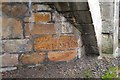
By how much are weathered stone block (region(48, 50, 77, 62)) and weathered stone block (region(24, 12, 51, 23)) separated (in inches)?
17.5

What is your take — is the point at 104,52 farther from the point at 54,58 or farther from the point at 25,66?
the point at 25,66

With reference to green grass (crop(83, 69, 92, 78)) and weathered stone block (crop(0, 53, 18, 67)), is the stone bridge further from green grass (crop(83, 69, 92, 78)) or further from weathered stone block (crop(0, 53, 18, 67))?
green grass (crop(83, 69, 92, 78))

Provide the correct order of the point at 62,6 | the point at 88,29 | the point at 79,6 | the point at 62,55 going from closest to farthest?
the point at 79,6, the point at 62,6, the point at 88,29, the point at 62,55

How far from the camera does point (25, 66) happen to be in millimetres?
3273

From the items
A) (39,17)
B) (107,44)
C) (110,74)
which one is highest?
(39,17)

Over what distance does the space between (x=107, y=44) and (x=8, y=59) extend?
1.32 m

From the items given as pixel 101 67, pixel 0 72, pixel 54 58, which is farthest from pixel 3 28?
pixel 101 67

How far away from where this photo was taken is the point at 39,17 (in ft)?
10.4

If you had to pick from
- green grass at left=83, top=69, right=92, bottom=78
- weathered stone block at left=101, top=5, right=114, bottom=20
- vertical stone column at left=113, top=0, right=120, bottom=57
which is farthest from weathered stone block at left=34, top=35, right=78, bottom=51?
vertical stone column at left=113, top=0, right=120, bottom=57

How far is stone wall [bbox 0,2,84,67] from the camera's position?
3.11 metres

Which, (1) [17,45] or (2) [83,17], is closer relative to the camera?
(2) [83,17]

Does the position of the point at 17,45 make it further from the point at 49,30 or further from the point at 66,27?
the point at 66,27

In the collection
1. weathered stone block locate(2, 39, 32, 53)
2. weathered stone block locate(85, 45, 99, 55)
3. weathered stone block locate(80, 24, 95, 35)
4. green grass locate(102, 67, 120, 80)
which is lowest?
green grass locate(102, 67, 120, 80)

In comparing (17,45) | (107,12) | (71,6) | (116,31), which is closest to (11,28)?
(17,45)
